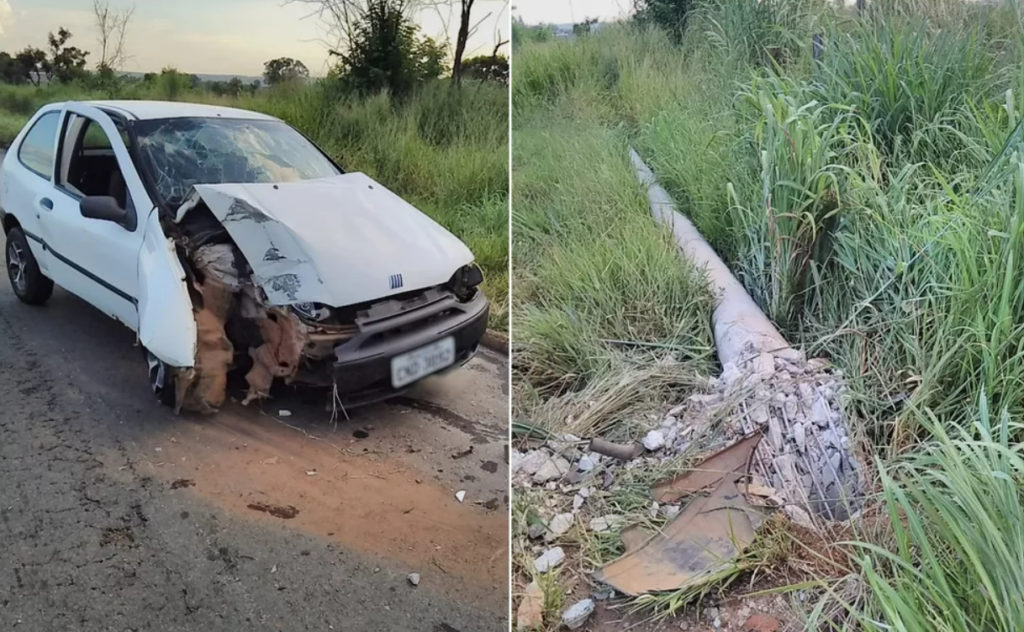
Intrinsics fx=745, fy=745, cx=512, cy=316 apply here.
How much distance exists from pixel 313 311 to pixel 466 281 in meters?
0.31

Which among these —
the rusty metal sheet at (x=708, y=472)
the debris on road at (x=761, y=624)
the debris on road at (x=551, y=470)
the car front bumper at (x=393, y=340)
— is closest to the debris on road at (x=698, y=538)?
the rusty metal sheet at (x=708, y=472)

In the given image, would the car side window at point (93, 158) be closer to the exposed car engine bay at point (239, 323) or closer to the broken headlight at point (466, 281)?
the exposed car engine bay at point (239, 323)

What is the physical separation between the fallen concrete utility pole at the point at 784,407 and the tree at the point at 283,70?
34.7 inches

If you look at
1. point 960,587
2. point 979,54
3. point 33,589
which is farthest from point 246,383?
point 979,54

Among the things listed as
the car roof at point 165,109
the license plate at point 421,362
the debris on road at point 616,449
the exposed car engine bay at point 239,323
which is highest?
the car roof at point 165,109

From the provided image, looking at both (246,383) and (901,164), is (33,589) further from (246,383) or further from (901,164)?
(901,164)

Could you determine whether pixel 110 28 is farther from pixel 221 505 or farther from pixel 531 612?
pixel 531 612

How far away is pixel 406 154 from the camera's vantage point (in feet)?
4.89

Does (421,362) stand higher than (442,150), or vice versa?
(442,150)

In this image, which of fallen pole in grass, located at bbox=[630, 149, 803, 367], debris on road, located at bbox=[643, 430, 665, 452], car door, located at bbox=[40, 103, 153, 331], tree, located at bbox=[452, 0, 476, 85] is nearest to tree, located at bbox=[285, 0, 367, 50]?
tree, located at bbox=[452, 0, 476, 85]

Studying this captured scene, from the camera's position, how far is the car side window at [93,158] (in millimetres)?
1325

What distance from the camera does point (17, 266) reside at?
1.38 meters

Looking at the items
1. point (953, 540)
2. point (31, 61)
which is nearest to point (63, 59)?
point (31, 61)

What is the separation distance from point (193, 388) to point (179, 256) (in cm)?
23
